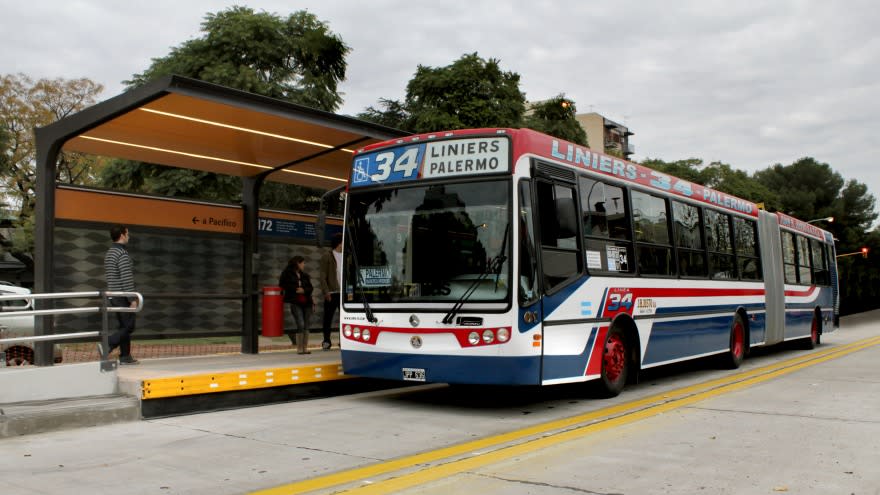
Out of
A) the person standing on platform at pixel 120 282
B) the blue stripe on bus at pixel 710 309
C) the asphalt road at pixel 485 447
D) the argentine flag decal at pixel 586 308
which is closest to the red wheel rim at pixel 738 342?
the blue stripe on bus at pixel 710 309

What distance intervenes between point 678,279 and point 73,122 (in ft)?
27.9

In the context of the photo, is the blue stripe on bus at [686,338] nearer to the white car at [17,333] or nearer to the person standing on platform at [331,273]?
the person standing on platform at [331,273]

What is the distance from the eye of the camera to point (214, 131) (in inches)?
450

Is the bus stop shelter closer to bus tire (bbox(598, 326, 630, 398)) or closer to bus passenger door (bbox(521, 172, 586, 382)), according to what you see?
bus passenger door (bbox(521, 172, 586, 382))

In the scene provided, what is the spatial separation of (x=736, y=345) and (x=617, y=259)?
17.4 feet

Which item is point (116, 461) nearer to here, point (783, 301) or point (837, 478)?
point (837, 478)

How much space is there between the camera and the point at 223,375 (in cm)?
905

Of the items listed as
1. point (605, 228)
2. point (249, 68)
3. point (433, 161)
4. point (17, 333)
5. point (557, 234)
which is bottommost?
point (17, 333)

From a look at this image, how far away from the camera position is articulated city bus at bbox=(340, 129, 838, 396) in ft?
27.6

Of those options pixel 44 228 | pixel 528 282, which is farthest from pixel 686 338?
pixel 44 228

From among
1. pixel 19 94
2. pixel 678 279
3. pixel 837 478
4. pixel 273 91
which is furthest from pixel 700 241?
pixel 19 94

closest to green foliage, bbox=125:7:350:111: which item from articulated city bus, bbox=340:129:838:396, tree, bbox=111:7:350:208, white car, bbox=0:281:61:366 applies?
tree, bbox=111:7:350:208

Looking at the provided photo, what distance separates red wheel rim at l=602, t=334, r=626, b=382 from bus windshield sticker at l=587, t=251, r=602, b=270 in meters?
0.91

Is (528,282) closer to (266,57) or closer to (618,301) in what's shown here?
(618,301)
